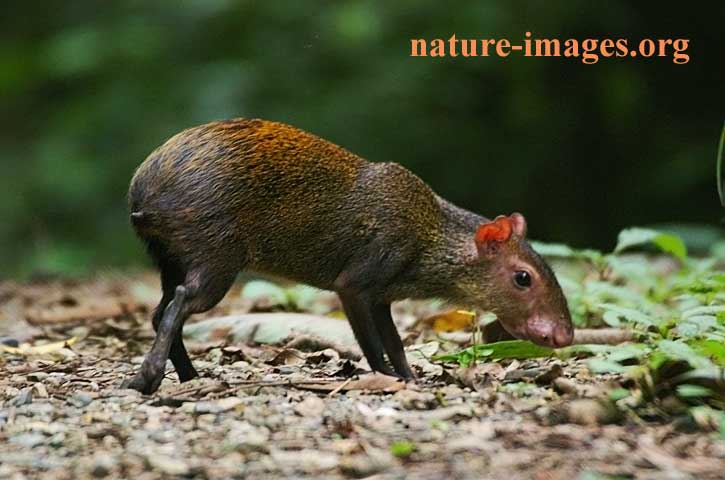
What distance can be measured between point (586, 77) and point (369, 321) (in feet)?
26.4

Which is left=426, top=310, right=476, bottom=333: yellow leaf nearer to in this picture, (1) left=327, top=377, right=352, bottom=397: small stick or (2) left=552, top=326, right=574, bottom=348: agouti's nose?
(2) left=552, top=326, right=574, bottom=348: agouti's nose

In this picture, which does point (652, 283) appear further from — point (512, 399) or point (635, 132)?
point (635, 132)

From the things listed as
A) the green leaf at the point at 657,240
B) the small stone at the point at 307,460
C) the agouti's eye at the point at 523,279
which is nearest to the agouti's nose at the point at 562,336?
the agouti's eye at the point at 523,279

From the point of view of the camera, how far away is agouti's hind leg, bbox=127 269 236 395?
4.99 m

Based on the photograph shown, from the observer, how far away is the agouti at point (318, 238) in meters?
5.35

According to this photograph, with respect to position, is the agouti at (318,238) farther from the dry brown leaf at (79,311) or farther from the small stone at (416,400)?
the dry brown leaf at (79,311)

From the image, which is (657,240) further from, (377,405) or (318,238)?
(377,405)

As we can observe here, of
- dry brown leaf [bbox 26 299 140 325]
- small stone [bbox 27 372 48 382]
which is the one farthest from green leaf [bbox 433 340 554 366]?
dry brown leaf [bbox 26 299 140 325]

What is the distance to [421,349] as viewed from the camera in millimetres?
6219

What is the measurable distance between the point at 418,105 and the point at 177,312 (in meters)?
8.01

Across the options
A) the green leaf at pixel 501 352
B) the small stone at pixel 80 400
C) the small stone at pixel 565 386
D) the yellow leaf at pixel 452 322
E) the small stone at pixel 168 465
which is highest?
the small stone at pixel 168 465

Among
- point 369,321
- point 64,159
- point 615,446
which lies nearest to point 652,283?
point 369,321

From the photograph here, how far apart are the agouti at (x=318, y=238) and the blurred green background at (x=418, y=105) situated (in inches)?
253

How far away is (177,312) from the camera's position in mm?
5207
